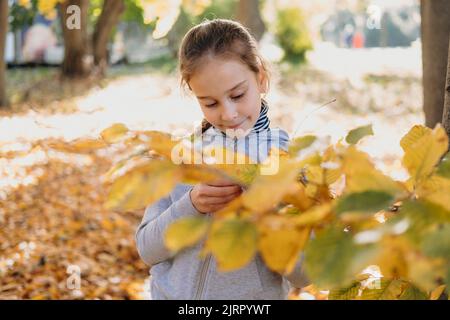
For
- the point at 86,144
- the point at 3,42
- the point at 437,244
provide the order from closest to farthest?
the point at 437,244 → the point at 86,144 → the point at 3,42

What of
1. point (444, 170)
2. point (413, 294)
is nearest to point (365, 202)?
point (444, 170)

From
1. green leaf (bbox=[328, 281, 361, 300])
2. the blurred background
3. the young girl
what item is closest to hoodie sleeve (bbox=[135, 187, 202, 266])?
the young girl

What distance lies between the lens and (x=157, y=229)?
1.74 metres

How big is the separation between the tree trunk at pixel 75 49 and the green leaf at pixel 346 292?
15442mm

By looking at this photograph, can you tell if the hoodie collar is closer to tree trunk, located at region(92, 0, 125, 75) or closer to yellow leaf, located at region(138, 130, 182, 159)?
yellow leaf, located at region(138, 130, 182, 159)

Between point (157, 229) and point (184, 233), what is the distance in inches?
47.1

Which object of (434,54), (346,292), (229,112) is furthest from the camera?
(434,54)

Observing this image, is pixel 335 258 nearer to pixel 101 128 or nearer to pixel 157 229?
pixel 157 229

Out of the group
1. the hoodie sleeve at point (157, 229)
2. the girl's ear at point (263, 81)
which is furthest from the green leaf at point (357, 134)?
the girl's ear at point (263, 81)

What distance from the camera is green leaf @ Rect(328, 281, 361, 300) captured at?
99 cm

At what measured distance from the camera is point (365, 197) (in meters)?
0.59

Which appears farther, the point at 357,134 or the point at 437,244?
the point at 357,134

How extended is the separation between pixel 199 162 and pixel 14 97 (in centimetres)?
1508

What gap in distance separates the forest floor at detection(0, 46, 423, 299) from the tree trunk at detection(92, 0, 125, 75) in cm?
71
